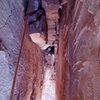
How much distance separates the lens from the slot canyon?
2.23ft

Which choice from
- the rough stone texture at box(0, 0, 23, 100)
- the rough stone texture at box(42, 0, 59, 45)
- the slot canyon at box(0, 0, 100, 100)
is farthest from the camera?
the rough stone texture at box(42, 0, 59, 45)

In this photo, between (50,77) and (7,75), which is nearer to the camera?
(7,75)

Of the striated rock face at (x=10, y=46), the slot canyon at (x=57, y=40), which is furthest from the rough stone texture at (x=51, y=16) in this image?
the striated rock face at (x=10, y=46)

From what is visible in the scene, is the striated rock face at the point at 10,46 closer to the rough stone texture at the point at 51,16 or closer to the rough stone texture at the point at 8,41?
the rough stone texture at the point at 8,41

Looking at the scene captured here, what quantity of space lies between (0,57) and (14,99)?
513 mm

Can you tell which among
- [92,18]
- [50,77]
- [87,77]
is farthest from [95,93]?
[50,77]

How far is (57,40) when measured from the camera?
2.38 m

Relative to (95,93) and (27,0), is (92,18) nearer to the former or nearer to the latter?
(95,93)

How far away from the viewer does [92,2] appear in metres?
0.71

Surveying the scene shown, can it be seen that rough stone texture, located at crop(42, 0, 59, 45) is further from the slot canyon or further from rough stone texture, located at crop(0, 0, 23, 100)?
rough stone texture, located at crop(0, 0, 23, 100)

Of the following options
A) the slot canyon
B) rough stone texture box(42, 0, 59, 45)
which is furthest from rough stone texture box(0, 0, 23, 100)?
rough stone texture box(42, 0, 59, 45)

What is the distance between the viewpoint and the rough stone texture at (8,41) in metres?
1.27

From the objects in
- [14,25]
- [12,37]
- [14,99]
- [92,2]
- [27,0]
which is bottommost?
[14,99]

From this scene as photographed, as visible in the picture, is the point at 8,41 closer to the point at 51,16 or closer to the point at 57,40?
the point at 51,16
